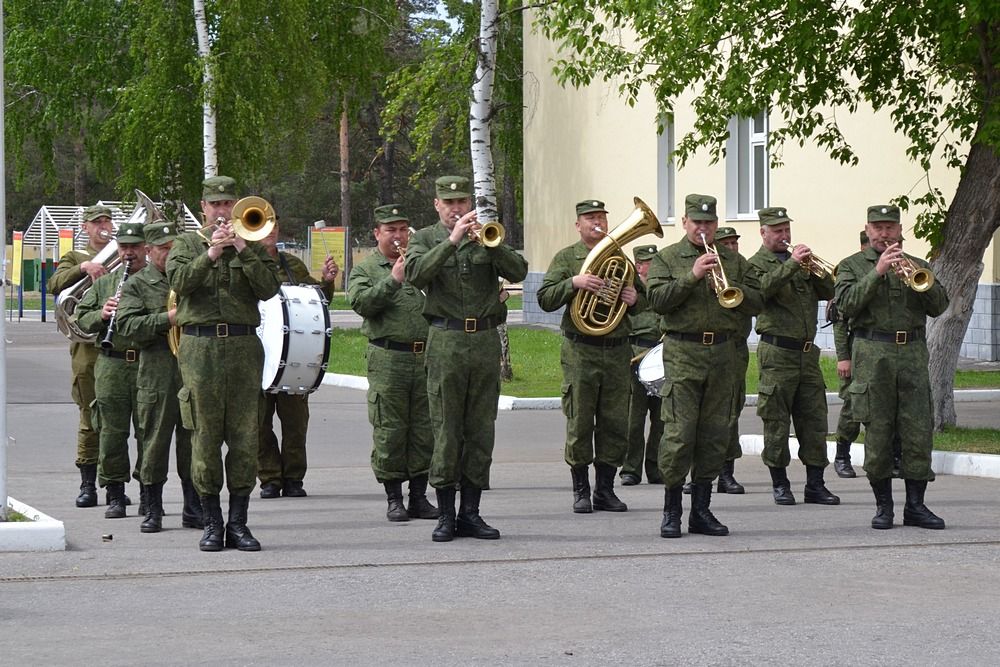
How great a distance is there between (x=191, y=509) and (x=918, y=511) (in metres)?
4.47

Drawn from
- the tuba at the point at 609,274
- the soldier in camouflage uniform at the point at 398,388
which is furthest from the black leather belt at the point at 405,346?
the tuba at the point at 609,274

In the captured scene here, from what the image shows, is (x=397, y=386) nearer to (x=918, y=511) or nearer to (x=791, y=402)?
(x=791, y=402)

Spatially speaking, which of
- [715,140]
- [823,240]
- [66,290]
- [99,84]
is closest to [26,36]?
[99,84]

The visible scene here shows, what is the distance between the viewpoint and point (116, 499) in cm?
1099

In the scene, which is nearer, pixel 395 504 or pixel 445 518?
pixel 445 518

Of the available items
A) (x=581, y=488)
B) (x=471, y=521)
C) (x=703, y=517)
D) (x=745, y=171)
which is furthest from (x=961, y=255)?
(x=745, y=171)

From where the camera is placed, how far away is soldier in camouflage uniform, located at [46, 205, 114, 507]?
1155cm

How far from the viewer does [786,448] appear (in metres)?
11.5

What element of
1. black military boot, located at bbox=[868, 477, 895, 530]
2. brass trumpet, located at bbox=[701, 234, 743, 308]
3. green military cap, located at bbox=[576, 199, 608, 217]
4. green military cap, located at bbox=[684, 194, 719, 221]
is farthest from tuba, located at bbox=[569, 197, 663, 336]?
black military boot, located at bbox=[868, 477, 895, 530]

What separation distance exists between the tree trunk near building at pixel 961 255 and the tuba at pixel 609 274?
4979mm

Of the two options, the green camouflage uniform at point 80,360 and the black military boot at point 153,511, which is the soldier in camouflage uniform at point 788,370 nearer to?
the black military boot at point 153,511

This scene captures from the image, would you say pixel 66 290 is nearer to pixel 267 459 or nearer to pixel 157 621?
Result: pixel 267 459

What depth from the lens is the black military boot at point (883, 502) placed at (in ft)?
33.4

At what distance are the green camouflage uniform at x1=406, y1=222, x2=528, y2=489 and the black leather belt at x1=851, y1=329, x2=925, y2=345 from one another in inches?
88.0
